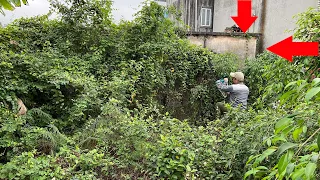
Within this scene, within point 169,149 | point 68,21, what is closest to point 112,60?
point 68,21

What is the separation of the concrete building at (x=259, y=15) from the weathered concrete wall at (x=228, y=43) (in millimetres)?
134

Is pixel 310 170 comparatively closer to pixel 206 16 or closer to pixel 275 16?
pixel 275 16

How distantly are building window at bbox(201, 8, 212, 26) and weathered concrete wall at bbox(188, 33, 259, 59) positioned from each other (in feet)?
14.9

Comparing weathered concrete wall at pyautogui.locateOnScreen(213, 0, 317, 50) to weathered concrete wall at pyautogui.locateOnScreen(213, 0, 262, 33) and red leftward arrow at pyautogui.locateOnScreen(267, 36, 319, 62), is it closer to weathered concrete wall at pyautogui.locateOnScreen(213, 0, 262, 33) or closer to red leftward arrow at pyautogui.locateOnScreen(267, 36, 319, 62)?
weathered concrete wall at pyautogui.locateOnScreen(213, 0, 262, 33)

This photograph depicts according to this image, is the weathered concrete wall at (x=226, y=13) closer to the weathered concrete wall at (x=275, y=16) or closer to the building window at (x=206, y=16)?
the weathered concrete wall at (x=275, y=16)

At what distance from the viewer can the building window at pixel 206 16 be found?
12.3m

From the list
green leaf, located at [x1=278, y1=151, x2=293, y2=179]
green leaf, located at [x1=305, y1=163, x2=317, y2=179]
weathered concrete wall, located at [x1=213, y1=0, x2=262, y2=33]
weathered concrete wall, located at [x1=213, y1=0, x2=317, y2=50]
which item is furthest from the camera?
weathered concrete wall, located at [x1=213, y1=0, x2=262, y2=33]

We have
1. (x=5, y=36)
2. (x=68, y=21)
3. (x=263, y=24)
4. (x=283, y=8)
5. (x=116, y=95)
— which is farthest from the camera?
(x=263, y=24)

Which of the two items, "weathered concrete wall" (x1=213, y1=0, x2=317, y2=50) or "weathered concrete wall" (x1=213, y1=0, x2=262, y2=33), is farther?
"weathered concrete wall" (x1=213, y1=0, x2=262, y2=33)

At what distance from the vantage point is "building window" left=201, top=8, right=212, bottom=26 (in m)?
12.3

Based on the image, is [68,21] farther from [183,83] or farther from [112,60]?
[183,83]

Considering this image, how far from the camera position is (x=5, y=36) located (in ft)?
14.4

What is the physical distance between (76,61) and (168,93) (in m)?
2.04

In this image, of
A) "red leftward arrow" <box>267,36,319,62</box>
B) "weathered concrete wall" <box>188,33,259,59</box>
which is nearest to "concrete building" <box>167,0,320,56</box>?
"weathered concrete wall" <box>188,33,259,59</box>
